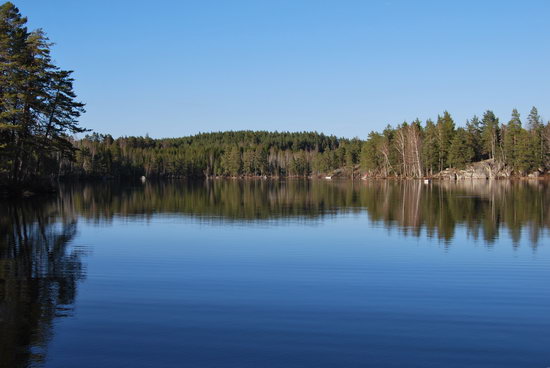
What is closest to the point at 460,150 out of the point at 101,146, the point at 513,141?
the point at 513,141

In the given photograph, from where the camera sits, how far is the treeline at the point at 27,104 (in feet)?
143

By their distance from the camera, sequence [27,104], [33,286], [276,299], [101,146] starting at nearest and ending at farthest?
[276,299], [33,286], [27,104], [101,146]

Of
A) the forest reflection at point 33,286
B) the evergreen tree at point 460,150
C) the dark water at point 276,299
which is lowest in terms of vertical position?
the dark water at point 276,299

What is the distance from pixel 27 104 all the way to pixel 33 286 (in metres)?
39.7

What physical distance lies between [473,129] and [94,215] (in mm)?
120581

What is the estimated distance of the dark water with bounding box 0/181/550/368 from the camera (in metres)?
8.10

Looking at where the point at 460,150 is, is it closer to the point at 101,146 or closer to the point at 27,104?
the point at 27,104

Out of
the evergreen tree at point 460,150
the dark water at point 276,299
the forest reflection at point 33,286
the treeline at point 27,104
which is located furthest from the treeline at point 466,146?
the forest reflection at point 33,286

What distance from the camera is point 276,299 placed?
1164 centimetres

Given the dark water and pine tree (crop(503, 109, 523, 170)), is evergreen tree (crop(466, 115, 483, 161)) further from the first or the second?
the dark water

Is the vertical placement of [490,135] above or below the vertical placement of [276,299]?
above

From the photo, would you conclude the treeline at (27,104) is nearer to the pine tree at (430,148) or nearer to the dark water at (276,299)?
the dark water at (276,299)

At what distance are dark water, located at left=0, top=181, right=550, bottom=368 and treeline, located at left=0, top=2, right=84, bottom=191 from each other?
2531cm

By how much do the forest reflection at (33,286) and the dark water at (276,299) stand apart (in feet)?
0.15
